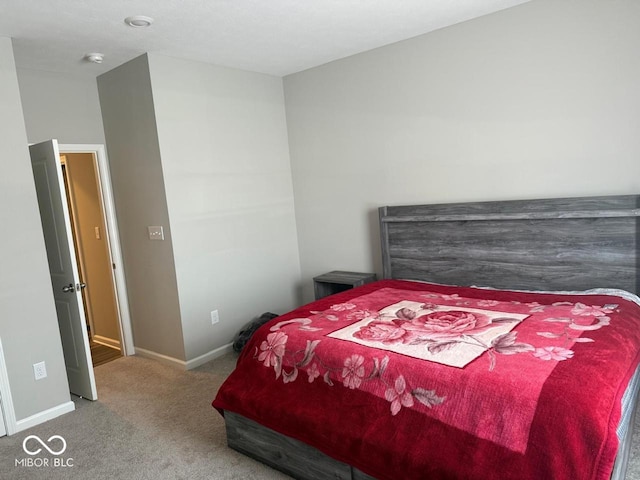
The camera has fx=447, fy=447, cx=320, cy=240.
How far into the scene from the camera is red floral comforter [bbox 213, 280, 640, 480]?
1563 millimetres

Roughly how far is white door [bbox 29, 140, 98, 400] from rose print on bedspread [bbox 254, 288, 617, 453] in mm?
1614

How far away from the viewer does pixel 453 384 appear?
5.85ft

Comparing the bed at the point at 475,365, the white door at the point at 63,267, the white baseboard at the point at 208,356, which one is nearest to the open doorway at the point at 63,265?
the white door at the point at 63,267

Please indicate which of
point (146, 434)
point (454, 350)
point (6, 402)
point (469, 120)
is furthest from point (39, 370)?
point (469, 120)

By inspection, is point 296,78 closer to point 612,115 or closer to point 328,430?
point 612,115

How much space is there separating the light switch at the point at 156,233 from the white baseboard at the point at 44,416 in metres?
1.35

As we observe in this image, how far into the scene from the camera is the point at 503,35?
3139 millimetres

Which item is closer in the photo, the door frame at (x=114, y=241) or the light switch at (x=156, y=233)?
the light switch at (x=156, y=233)

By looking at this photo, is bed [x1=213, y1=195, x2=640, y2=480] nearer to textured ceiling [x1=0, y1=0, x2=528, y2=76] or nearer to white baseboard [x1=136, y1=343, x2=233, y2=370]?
white baseboard [x1=136, y1=343, x2=233, y2=370]

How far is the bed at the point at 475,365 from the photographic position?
1.60 metres

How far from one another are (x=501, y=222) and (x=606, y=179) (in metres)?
0.69
